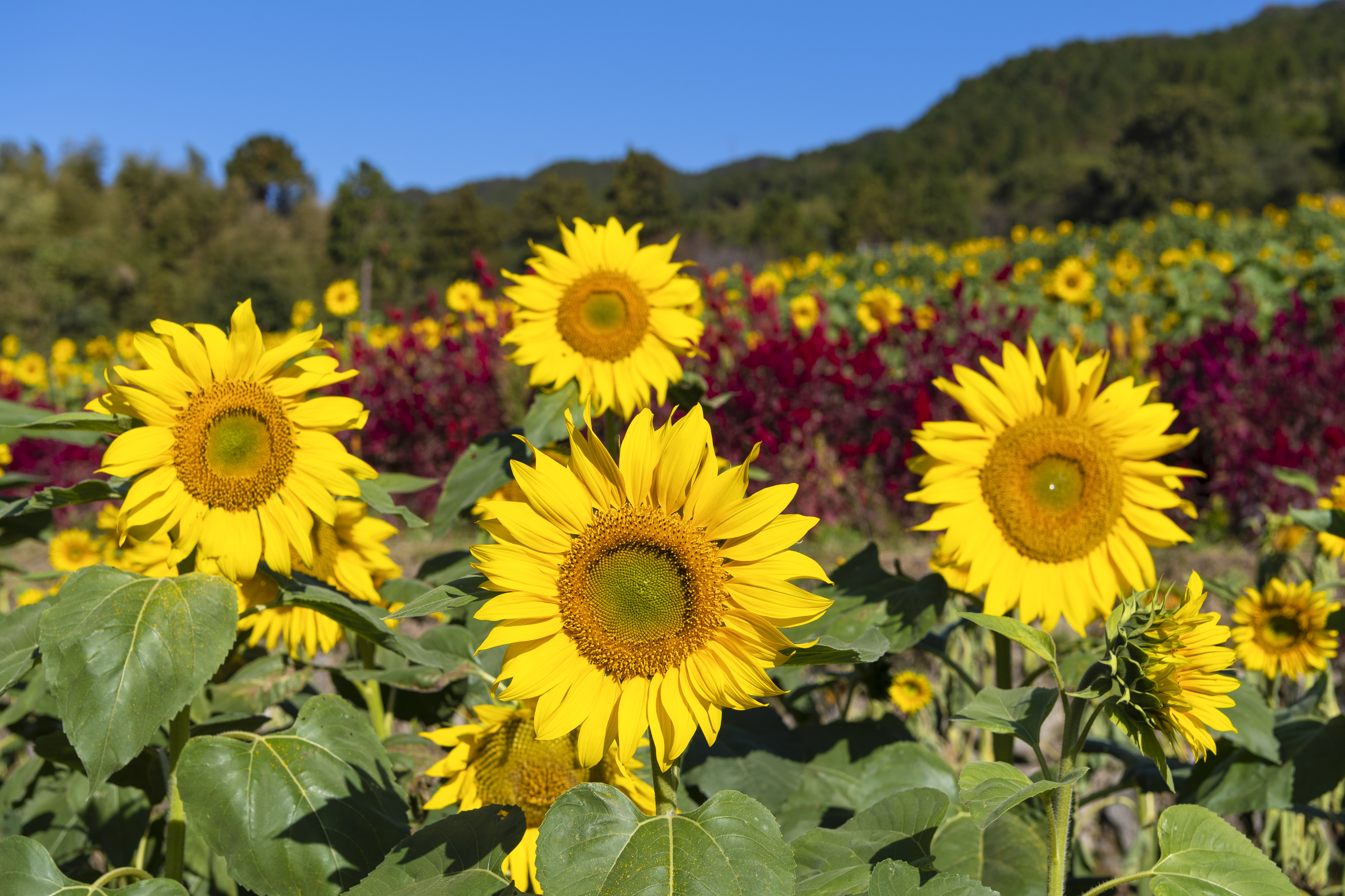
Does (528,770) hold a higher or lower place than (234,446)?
lower

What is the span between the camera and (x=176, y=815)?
4.75 feet

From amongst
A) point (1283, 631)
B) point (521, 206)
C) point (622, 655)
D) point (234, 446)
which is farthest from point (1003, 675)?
point (521, 206)

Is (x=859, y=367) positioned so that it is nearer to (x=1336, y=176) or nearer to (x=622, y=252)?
(x=622, y=252)

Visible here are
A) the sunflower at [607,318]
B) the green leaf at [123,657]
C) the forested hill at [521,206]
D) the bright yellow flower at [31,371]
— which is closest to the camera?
the green leaf at [123,657]

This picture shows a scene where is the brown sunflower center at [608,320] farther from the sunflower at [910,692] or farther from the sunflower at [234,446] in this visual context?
the sunflower at [910,692]

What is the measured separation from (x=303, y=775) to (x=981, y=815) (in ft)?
3.15

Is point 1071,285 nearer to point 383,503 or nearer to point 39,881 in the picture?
point 383,503

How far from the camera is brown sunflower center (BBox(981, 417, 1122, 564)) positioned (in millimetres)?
1811

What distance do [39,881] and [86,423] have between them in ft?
2.13

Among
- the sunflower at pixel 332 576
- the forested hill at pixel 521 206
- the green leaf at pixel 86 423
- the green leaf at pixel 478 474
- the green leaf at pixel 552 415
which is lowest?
the sunflower at pixel 332 576

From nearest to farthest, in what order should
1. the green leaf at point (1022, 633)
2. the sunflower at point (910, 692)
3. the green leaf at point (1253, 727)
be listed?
the green leaf at point (1022, 633) < the green leaf at point (1253, 727) < the sunflower at point (910, 692)

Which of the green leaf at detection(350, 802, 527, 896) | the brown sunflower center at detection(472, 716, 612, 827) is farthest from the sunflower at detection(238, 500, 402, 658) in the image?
the green leaf at detection(350, 802, 527, 896)

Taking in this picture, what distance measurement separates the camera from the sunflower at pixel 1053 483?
180 centimetres

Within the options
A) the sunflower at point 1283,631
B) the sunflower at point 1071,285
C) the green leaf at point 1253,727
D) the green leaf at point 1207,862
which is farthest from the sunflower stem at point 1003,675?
the sunflower at point 1071,285
